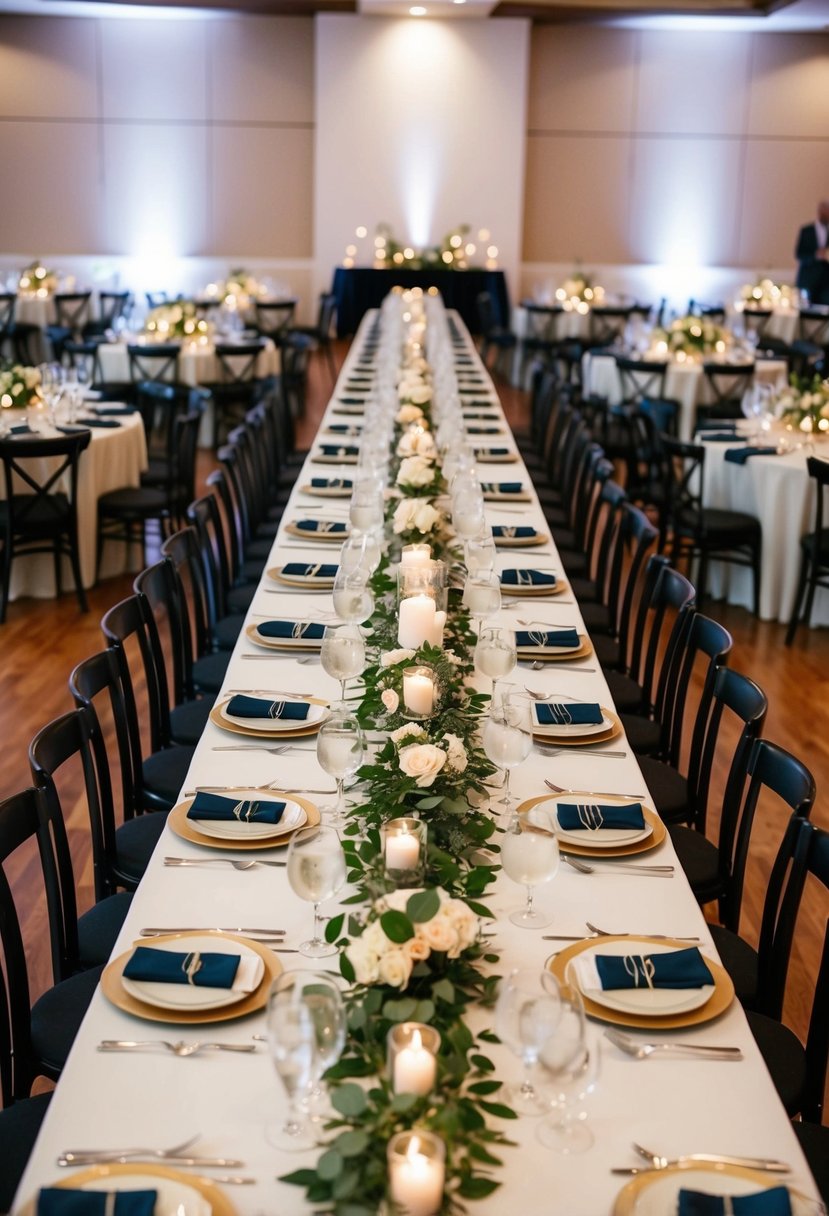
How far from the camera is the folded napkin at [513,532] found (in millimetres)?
5074

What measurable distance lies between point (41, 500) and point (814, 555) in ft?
13.0

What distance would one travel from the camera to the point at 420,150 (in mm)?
16812

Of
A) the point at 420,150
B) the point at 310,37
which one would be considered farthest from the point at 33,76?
the point at 420,150

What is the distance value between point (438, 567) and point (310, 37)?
15.4m

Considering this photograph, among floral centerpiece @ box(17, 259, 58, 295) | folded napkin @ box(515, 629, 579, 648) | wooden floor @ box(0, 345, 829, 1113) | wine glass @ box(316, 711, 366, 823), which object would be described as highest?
floral centerpiece @ box(17, 259, 58, 295)

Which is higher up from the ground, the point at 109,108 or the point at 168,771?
the point at 109,108

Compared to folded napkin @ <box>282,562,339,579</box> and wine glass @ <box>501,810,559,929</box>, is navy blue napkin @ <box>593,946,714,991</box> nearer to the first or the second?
wine glass @ <box>501,810,559,929</box>

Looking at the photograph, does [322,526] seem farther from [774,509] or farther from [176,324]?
[176,324]

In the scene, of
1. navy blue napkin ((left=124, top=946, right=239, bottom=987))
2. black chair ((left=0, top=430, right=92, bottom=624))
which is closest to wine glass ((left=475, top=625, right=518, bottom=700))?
navy blue napkin ((left=124, top=946, right=239, bottom=987))

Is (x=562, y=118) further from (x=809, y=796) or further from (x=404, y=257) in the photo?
(x=809, y=796)

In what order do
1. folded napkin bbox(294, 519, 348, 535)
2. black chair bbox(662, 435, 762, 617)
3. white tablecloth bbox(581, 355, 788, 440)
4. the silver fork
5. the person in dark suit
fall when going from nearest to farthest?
1. the silver fork
2. folded napkin bbox(294, 519, 348, 535)
3. black chair bbox(662, 435, 762, 617)
4. white tablecloth bbox(581, 355, 788, 440)
5. the person in dark suit

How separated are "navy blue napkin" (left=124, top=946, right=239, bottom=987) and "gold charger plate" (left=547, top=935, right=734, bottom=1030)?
512 mm

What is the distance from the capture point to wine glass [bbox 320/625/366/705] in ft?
9.97

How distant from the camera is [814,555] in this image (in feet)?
21.8
